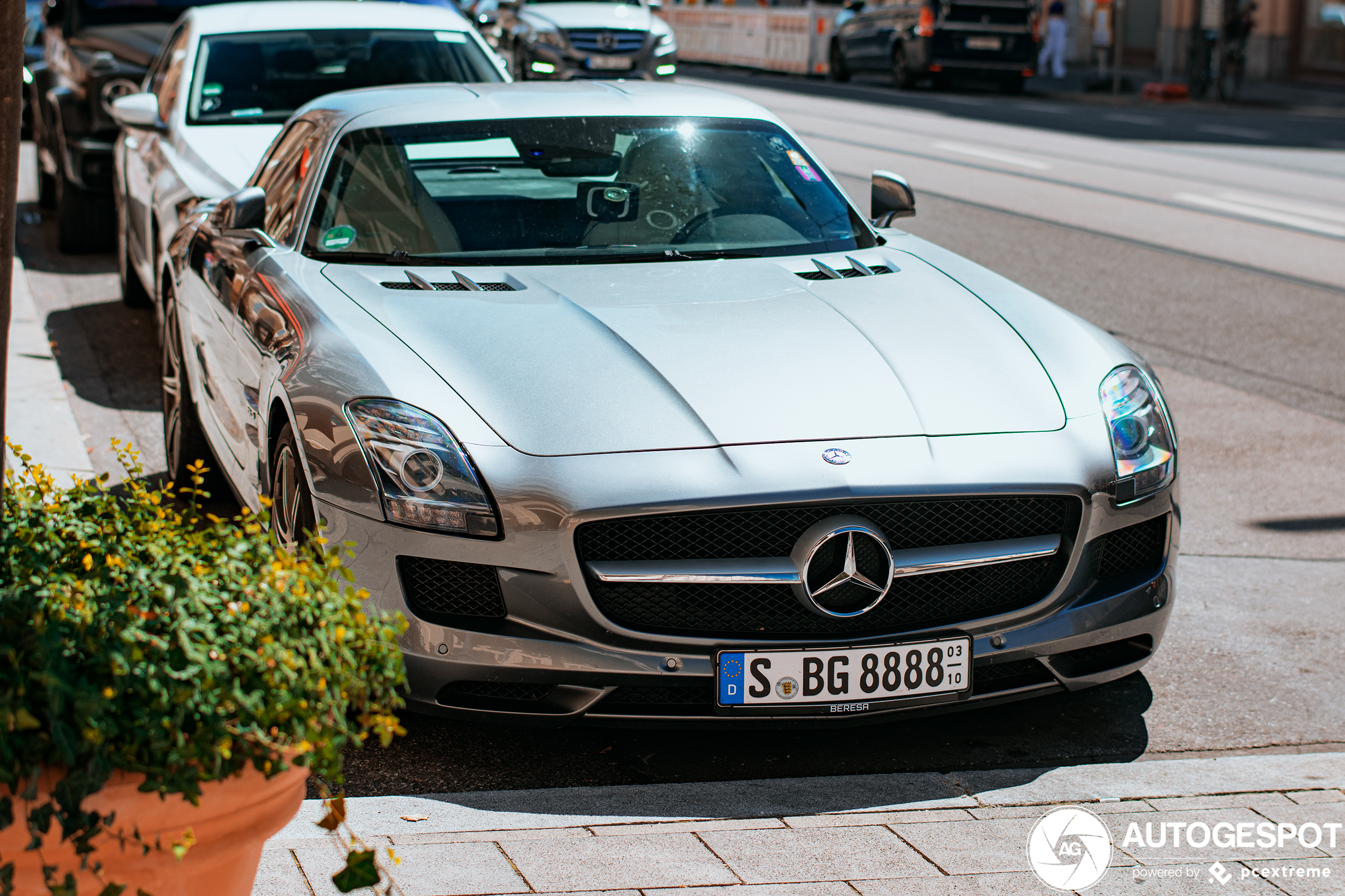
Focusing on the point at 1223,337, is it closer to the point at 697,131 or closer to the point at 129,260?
the point at 697,131

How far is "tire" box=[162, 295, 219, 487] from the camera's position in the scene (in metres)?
5.55

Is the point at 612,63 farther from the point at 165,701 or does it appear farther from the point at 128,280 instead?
the point at 165,701

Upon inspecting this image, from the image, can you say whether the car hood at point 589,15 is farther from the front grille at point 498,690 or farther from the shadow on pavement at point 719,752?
the front grille at point 498,690

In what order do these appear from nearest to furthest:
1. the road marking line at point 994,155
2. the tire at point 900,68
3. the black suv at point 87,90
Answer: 1. the black suv at point 87,90
2. the road marking line at point 994,155
3. the tire at point 900,68

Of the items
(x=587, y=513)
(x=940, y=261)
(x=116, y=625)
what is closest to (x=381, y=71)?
(x=940, y=261)

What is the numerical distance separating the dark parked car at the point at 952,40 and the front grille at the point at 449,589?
85.6 ft

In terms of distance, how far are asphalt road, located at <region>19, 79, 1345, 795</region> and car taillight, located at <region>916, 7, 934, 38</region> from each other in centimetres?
1070

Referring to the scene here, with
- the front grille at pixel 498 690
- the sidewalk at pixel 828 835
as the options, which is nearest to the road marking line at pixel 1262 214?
the sidewalk at pixel 828 835

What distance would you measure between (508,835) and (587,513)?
2.27 feet

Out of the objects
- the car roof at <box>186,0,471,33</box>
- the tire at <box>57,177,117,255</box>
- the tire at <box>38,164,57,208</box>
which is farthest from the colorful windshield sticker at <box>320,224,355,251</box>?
the tire at <box>38,164,57,208</box>

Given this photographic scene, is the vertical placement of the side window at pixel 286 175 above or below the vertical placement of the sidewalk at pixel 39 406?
above

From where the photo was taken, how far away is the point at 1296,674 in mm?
4512

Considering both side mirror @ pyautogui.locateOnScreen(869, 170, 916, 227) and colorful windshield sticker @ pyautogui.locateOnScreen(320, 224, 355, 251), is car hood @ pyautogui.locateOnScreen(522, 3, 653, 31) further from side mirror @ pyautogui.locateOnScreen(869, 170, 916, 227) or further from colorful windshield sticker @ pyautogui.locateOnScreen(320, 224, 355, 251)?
colorful windshield sticker @ pyautogui.locateOnScreen(320, 224, 355, 251)

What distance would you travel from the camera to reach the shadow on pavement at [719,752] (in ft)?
12.1
